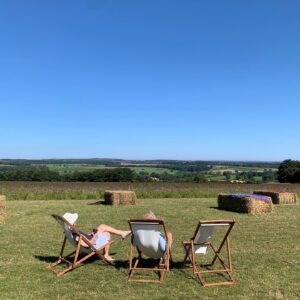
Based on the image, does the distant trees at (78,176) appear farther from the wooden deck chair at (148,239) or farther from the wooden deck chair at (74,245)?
the wooden deck chair at (148,239)

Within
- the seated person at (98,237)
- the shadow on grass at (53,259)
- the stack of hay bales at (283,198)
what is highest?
the seated person at (98,237)

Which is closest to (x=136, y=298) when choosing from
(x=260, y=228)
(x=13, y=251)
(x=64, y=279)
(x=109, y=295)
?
(x=109, y=295)

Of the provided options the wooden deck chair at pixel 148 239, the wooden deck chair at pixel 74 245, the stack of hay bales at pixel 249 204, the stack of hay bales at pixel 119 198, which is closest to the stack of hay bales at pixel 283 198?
the stack of hay bales at pixel 249 204

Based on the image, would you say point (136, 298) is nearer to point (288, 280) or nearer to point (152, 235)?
point (152, 235)

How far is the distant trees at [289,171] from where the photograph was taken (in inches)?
1777

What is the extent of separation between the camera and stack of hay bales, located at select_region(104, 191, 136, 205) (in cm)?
1738

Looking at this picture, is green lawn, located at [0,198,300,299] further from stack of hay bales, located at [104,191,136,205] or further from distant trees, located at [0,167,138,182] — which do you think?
distant trees, located at [0,167,138,182]

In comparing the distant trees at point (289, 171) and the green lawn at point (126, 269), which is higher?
the distant trees at point (289, 171)

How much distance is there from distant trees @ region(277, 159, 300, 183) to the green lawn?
3497cm

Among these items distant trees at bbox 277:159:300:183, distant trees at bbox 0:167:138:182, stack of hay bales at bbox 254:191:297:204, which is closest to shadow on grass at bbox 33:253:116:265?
stack of hay bales at bbox 254:191:297:204

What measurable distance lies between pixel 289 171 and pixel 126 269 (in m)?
42.5

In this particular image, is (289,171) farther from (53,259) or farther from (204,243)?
(53,259)

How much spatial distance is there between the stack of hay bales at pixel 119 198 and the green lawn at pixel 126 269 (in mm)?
5259

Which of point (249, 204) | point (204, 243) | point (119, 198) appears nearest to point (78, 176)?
point (119, 198)
